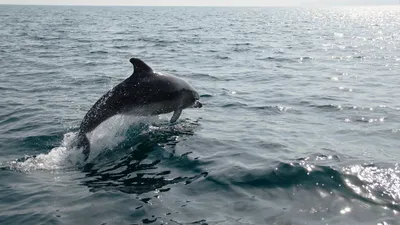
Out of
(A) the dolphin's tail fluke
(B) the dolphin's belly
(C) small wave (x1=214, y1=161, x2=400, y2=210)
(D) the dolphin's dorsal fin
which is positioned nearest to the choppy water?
(C) small wave (x1=214, y1=161, x2=400, y2=210)

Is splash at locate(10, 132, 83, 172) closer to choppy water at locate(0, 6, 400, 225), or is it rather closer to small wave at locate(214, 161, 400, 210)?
choppy water at locate(0, 6, 400, 225)

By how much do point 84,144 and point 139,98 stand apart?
6.71 feet

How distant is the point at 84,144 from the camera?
36.4ft

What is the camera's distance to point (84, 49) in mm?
35938

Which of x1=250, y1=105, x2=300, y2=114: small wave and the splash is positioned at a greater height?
x1=250, y1=105, x2=300, y2=114: small wave

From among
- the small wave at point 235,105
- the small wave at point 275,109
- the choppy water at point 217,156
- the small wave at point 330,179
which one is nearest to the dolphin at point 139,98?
the choppy water at point 217,156

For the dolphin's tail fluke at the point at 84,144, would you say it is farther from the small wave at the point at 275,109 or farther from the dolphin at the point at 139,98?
the small wave at the point at 275,109

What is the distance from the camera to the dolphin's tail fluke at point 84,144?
35.9ft

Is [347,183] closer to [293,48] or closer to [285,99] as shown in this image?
[285,99]

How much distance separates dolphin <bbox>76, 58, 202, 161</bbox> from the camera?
38.1ft

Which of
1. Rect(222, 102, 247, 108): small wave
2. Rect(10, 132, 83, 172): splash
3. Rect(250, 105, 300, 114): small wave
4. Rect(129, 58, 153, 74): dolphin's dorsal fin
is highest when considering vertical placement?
Rect(129, 58, 153, 74): dolphin's dorsal fin

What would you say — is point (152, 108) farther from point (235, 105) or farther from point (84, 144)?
point (235, 105)

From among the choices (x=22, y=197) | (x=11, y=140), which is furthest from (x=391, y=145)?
(x=11, y=140)

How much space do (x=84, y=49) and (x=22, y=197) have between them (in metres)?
28.6
